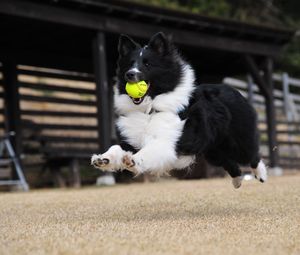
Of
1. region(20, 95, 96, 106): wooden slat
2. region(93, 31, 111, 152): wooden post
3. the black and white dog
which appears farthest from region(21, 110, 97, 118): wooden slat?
the black and white dog

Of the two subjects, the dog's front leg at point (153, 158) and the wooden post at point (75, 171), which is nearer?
the dog's front leg at point (153, 158)

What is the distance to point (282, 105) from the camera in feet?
56.5

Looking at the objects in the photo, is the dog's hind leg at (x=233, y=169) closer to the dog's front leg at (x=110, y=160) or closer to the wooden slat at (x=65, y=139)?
the dog's front leg at (x=110, y=160)

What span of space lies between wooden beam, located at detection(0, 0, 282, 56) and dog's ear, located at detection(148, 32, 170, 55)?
467 centimetres

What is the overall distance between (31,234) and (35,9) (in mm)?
6094

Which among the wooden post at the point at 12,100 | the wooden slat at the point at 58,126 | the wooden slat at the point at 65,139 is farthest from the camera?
the wooden slat at the point at 58,126

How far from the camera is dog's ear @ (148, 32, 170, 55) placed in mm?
4969

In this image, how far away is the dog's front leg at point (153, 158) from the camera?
4.52 m

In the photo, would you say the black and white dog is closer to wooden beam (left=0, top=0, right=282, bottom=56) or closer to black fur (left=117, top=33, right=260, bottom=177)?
black fur (left=117, top=33, right=260, bottom=177)

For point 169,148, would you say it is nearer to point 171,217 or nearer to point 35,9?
point 171,217

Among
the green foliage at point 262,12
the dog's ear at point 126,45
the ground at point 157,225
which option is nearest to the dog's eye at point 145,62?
the dog's ear at point 126,45

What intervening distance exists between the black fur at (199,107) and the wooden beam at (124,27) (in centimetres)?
466

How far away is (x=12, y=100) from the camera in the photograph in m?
11.3

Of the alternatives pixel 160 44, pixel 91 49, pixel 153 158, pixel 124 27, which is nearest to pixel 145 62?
pixel 160 44
